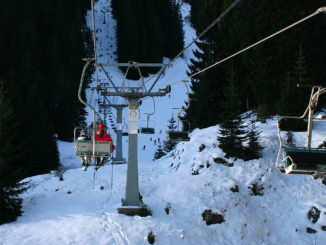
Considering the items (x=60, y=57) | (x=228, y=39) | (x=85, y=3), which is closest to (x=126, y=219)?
(x=228, y=39)

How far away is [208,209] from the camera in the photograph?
52.1ft

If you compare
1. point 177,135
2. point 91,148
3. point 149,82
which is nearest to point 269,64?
point 177,135

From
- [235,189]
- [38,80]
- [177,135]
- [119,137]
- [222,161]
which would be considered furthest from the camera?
[38,80]

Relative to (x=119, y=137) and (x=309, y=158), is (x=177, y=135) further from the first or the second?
(x=119, y=137)

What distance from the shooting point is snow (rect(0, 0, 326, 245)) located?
556 inches

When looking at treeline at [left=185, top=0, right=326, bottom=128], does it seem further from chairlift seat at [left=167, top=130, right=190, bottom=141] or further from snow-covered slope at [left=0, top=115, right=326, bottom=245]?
chairlift seat at [left=167, top=130, right=190, bottom=141]

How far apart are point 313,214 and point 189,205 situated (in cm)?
523

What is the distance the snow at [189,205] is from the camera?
1412 cm

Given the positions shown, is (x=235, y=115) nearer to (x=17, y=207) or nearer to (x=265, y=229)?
(x=265, y=229)

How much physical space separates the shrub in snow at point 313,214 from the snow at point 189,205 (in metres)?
0.14

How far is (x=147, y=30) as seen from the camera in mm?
86062

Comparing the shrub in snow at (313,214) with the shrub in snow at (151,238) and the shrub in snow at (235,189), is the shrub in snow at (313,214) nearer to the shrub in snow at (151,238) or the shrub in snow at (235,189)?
the shrub in snow at (235,189)

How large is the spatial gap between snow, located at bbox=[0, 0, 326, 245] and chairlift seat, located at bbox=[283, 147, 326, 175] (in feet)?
26.9

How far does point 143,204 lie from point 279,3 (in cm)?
1910
